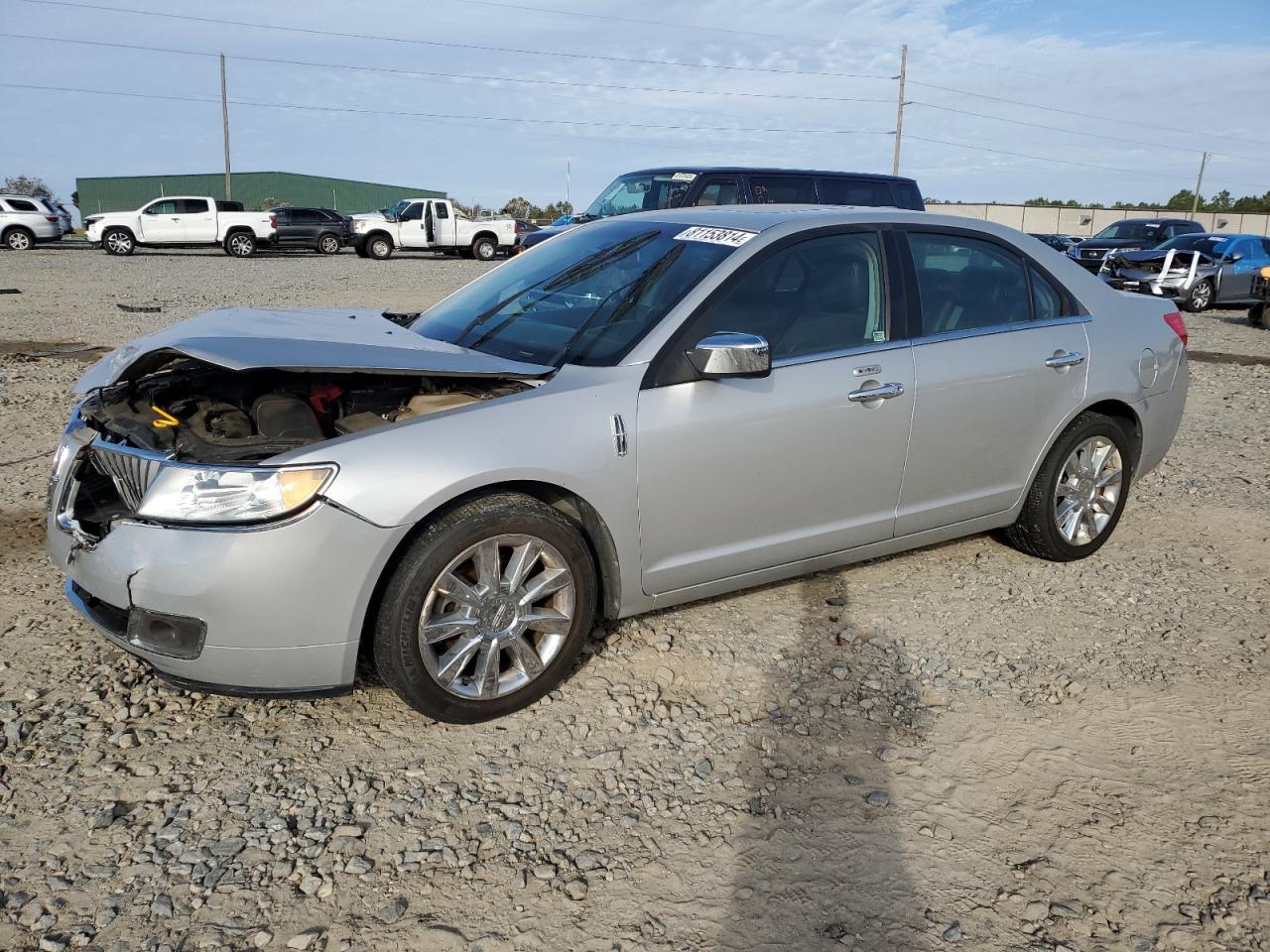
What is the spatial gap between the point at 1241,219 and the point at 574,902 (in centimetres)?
6637

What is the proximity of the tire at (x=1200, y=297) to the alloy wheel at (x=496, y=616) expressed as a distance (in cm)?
1896

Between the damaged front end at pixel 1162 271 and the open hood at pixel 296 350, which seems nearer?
the open hood at pixel 296 350

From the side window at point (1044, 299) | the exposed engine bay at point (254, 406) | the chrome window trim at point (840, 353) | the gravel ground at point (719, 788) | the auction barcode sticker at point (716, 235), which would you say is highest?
the auction barcode sticker at point (716, 235)

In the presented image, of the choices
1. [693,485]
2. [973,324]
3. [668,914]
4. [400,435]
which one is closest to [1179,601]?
[973,324]

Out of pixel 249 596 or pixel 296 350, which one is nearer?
pixel 249 596

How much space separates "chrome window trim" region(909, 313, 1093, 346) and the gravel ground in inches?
47.4

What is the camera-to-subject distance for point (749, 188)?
459 inches

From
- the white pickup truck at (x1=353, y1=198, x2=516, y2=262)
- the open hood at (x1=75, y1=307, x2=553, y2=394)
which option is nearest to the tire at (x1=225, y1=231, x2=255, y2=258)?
the white pickup truck at (x1=353, y1=198, x2=516, y2=262)

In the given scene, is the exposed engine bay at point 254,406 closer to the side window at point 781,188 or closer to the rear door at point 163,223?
the side window at point 781,188

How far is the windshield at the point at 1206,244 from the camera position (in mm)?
19047

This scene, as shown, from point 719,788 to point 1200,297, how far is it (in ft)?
63.3

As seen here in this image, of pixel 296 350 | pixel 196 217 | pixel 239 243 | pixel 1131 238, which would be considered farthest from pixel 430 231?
pixel 296 350

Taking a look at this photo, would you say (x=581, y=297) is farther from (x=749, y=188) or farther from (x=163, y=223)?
(x=163, y=223)

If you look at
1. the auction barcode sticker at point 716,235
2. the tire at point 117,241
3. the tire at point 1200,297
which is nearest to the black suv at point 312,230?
the tire at point 117,241
